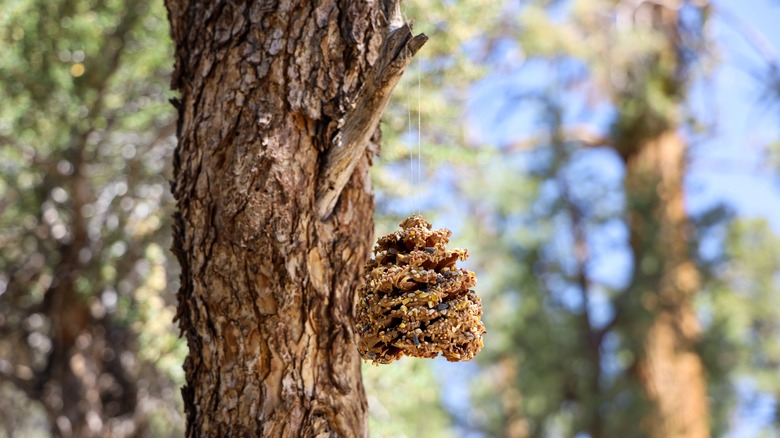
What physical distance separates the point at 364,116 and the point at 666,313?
620cm

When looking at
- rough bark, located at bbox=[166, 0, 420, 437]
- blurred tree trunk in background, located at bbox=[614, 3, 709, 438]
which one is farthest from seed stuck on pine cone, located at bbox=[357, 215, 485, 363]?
blurred tree trunk in background, located at bbox=[614, 3, 709, 438]

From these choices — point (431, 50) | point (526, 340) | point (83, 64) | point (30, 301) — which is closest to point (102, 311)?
point (30, 301)

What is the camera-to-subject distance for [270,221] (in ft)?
6.95

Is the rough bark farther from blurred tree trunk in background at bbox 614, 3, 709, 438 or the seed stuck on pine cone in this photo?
blurred tree trunk in background at bbox 614, 3, 709, 438

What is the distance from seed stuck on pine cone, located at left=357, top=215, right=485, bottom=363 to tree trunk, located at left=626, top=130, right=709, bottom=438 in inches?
234

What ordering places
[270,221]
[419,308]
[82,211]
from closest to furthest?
[419,308] < [270,221] < [82,211]

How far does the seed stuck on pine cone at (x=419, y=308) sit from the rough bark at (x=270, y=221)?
203 mm

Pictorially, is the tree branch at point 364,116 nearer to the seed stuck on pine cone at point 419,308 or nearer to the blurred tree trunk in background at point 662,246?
the seed stuck on pine cone at point 419,308

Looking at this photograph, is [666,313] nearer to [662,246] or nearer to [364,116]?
[662,246]

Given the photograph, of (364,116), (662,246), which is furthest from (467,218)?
(364,116)

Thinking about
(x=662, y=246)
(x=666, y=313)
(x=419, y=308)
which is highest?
(x=662, y=246)

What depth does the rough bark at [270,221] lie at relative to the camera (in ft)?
6.99

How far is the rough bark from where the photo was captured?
213 cm

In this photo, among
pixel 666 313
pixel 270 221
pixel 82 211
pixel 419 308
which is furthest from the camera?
pixel 666 313
